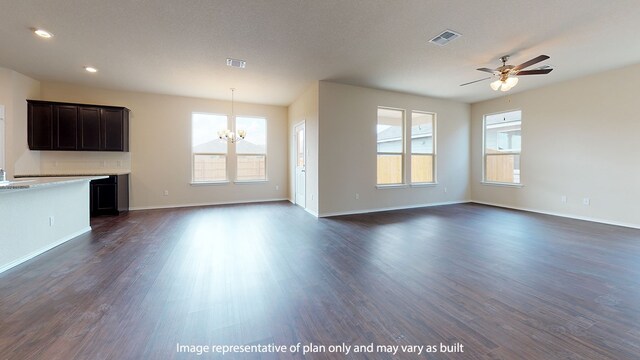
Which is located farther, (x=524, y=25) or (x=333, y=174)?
(x=333, y=174)

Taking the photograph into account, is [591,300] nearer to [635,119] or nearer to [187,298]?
[187,298]

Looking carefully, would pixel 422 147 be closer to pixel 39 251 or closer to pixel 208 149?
pixel 208 149

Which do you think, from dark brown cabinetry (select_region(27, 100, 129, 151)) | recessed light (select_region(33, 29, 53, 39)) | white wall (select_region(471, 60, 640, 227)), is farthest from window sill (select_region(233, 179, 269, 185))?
white wall (select_region(471, 60, 640, 227))

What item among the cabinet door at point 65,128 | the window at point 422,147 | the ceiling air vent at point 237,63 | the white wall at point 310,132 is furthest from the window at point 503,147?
the cabinet door at point 65,128

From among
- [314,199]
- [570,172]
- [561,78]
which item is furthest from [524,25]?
[314,199]

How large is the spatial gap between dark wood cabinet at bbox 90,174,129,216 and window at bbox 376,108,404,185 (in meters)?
6.00

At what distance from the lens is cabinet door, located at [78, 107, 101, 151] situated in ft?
17.6

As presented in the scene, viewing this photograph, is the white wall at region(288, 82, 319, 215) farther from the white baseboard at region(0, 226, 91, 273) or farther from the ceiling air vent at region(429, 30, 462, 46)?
the white baseboard at region(0, 226, 91, 273)

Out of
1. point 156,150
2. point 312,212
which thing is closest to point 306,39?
point 312,212

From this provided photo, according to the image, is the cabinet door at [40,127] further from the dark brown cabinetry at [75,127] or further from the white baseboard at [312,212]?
the white baseboard at [312,212]

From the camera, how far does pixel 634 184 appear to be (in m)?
4.50

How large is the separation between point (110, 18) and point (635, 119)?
27.7 ft

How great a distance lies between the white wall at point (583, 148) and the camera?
4.55 meters

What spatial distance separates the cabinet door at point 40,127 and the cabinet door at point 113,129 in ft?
2.92
